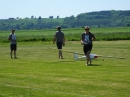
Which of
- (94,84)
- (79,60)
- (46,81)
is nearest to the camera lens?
(94,84)

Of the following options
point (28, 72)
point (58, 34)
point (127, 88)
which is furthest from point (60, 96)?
point (58, 34)

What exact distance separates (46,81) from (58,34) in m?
Answer: 10.2

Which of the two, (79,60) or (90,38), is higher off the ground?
(90,38)

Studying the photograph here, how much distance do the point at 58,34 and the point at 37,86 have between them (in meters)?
11.1

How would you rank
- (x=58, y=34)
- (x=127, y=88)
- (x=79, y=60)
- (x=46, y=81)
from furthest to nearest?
1. (x=58, y=34)
2. (x=79, y=60)
3. (x=46, y=81)
4. (x=127, y=88)

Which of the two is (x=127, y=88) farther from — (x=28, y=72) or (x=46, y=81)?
A: (x=28, y=72)

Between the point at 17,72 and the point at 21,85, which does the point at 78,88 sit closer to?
the point at 21,85

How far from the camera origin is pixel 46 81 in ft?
41.9

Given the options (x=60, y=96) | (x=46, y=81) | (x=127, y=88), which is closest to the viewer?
(x=60, y=96)

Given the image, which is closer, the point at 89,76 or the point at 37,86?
the point at 37,86

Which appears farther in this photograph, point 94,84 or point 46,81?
point 46,81

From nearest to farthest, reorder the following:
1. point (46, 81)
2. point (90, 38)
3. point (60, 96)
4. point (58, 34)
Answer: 1. point (60, 96)
2. point (46, 81)
3. point (90, 38)
4. point (58, 34)

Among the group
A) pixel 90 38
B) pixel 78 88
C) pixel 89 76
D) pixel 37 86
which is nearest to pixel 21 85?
pixel 37 86

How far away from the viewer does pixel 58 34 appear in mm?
22828
